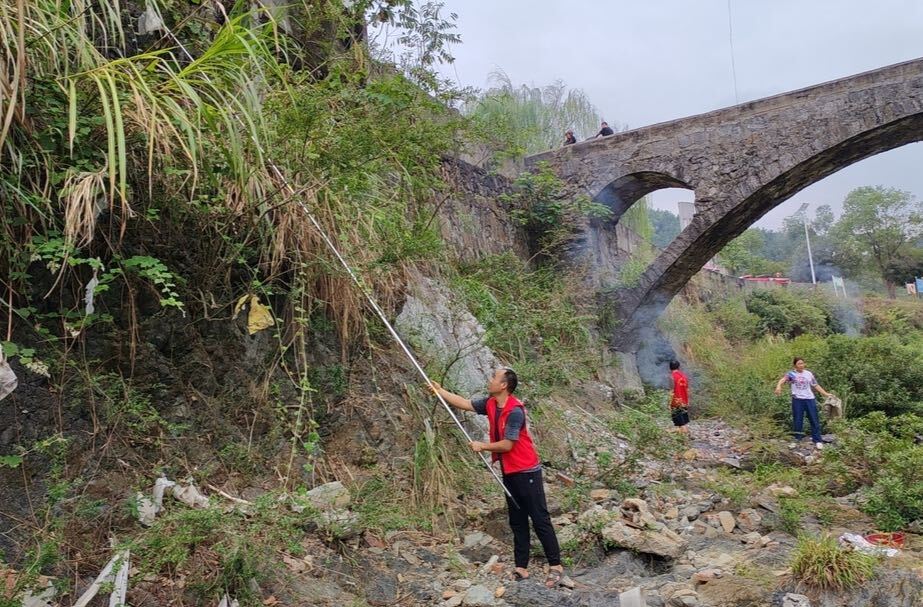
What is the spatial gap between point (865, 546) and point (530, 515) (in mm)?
1728

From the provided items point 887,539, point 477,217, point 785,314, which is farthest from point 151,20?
point 785,314

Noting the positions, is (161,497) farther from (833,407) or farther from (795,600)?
(833,407)

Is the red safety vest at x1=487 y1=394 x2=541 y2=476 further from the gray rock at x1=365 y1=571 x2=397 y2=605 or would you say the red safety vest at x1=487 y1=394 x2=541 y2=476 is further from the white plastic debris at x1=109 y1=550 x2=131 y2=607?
the white plastic debris at x1=109 y1=550 x2=131 y2=607

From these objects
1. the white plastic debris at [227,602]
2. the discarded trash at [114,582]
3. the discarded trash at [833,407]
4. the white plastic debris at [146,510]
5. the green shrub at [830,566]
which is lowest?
the discarded trash at [833,407]

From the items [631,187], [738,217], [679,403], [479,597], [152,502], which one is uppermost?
[631,187]

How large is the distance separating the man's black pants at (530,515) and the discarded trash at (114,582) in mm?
1768

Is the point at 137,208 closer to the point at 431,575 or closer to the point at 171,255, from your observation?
the point at 171,255

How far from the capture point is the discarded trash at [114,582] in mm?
→ 2262

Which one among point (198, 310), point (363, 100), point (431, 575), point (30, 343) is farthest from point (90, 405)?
point (363, 100)

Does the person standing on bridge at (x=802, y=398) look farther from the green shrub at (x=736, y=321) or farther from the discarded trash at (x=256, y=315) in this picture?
the green shrub at (x=736, y=321)

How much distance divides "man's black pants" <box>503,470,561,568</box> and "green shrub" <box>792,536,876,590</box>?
1101 millimetres

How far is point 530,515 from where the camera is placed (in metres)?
3.41

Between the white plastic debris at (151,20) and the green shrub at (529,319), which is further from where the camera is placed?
the green shrub at (529,319)

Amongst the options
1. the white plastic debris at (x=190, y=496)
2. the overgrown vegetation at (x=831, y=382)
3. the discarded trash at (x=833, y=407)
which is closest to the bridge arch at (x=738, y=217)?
the overgrown vegetation at (x=831, y=382)
